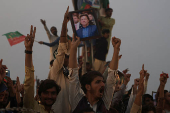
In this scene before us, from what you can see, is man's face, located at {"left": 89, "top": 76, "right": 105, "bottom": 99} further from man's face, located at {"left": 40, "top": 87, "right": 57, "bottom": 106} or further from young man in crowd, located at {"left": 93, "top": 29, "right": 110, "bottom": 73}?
young man in crowd, located at {"left": 93, "top": 29, "right": 110, "bottom": 73}

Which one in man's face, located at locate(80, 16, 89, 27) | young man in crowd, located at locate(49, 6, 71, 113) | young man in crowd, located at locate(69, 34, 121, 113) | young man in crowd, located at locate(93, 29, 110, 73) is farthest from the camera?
young man in crowd, located at locate(93, 29, 110, 73)

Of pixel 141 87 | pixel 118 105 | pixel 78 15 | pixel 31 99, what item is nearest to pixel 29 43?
pixel 31 99

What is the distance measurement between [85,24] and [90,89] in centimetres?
166

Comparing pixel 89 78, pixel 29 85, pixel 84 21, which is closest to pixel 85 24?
pixel 84 21

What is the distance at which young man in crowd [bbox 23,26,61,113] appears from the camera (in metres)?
1.96

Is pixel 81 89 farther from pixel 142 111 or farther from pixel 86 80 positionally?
pixel 142 111

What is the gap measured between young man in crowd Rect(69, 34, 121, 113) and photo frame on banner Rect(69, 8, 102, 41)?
1.36 metres

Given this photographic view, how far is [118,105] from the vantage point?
9.44 feet

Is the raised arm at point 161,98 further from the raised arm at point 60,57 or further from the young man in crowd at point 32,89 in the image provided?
the young man in crowd at point 32,89

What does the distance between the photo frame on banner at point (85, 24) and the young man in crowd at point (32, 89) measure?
1.43 meters

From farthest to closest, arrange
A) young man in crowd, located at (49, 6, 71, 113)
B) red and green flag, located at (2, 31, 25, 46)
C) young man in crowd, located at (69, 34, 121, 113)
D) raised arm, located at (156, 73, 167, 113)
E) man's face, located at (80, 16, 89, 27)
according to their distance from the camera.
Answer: man's face, located at (80, 16, 89, 27) < red and green flag, located at (2, 31, 25, 46) < raised arm, located at (156, 73, 167, 113) < young man in crowd, located at (49, 6, 71, 113) < young man in crowd, located at (69, 34, 121, 113)

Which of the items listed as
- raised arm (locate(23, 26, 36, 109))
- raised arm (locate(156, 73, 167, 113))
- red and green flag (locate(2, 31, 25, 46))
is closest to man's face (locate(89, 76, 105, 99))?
raised arm (locate(23, 26, 36, 109))

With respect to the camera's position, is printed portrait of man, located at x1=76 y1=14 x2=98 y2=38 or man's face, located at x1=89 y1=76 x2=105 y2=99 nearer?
man's face, located at x1=89 y1=76 x2=105 y2=99

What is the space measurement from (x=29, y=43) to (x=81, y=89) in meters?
0.57
